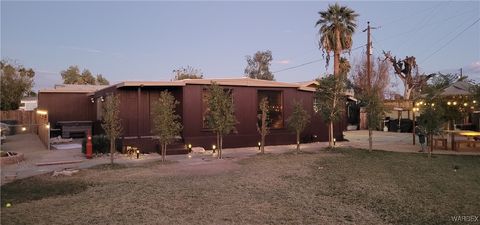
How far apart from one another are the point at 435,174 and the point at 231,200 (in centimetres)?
625

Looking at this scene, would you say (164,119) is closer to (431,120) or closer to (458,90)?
(431,120)

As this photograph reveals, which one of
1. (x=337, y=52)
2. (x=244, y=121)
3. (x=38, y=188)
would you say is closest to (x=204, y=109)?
(x=244, y=121)

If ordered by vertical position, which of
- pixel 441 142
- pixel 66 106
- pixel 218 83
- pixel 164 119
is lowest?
pixel 441 142

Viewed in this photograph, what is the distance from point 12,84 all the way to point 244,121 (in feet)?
92.7

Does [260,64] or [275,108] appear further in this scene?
[260,64]

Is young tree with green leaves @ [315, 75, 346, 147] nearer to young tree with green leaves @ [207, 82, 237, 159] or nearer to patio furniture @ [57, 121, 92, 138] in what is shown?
young tree with green leaves @ [207, 82, 237, 159]

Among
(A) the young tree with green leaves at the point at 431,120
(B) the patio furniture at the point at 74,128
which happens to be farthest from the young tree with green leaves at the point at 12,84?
(A) the young tree with green leaves at the point at 431,120

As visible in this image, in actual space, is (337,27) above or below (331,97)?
above

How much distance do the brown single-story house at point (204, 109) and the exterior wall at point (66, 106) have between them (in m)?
4.73

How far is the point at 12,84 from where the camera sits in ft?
116

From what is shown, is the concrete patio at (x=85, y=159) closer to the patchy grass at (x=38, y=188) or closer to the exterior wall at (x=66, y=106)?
the patchy grass at (x=38, y=188)

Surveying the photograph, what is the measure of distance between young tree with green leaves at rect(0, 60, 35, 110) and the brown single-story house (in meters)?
19.5

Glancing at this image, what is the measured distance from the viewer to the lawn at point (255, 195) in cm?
609

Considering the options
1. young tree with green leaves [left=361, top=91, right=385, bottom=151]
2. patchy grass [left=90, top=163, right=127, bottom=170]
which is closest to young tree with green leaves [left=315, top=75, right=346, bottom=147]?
young tree with green leaves [left=361, top=91, right=385, bottom=151]
